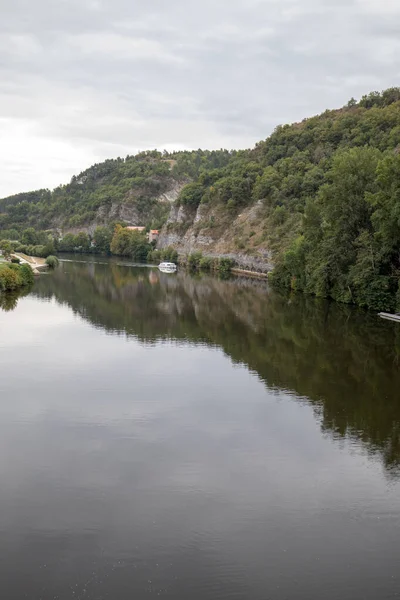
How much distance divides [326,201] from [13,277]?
3004 centimetres

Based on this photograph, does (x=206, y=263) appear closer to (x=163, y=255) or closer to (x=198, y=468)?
(x=163, y=255)

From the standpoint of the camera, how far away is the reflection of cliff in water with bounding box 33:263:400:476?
2070 centimetres

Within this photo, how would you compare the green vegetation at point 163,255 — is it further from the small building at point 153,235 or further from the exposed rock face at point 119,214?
the exposed rock face at point 119,214

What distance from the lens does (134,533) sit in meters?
12.0

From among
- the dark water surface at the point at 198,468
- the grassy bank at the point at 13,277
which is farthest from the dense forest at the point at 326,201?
the grassy bank at the point at 13,277

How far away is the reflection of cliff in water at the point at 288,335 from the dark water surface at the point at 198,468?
0.17 metres

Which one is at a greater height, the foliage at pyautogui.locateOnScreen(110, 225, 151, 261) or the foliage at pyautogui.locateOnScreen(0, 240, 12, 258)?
the foliage at pyautogui.locateOnScreen(110, 225, 151, 261)

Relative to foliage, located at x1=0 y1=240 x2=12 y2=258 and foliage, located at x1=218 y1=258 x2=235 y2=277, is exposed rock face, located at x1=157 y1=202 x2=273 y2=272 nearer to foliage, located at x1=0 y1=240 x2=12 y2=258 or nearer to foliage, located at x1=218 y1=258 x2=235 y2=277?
foliage, located at x1=218 y1=258 x2=235 y2=277

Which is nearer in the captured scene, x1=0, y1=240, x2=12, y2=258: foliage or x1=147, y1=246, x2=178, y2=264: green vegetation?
x1=0, y1=240, x2=12, y2=258: foliage

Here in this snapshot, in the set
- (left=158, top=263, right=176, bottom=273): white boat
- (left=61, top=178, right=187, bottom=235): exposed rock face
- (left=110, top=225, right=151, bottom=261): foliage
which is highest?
(left=61, top=178, right=187, bottom=235): exposed rock face

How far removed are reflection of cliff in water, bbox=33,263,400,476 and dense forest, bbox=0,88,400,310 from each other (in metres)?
3.09

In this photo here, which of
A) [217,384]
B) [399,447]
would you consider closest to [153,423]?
[217,384]

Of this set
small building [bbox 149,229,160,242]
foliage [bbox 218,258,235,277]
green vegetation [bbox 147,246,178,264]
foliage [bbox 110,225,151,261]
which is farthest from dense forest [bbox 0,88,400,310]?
foliage [bbox 110,225,151,261]

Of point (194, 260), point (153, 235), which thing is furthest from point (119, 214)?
point (194, 260)
